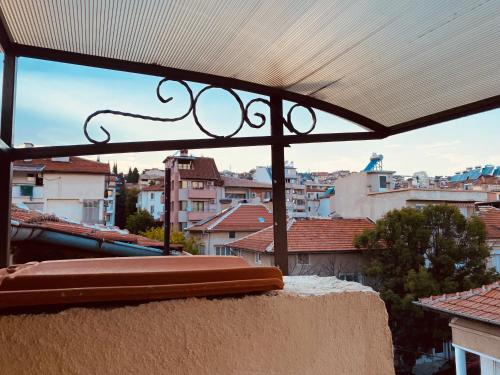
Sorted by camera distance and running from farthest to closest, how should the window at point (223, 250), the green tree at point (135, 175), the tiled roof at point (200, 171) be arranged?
the green tree at point (135, 175)
the window at point (223, 250)
the tiled roof at point (200, 171)

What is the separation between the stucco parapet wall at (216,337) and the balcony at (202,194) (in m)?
9.28

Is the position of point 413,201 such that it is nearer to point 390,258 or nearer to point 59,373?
point 390,258

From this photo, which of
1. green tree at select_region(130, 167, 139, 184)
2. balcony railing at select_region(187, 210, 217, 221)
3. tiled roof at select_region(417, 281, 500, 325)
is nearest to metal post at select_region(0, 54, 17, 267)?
tiled roof at select_region(417, 281, 500, 325)

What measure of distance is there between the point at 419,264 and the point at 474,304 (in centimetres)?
532

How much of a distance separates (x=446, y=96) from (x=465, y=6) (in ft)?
1.77

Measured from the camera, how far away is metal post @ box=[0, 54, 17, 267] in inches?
53.1

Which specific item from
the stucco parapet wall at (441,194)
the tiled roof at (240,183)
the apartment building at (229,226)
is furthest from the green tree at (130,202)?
the stucco parapet wall at (441,194)

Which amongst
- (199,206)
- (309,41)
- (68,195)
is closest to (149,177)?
(199,206)

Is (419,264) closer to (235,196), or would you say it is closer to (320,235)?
(320,235)

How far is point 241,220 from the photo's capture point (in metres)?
10.8

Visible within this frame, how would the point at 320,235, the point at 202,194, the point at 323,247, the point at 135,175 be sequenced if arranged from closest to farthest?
the point at 323,247 < the point at 320,235 < the point at 202,194 < the point at 135,175

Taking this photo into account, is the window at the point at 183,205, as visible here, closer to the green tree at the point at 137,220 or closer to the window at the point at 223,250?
the green tree at the point at 137,220

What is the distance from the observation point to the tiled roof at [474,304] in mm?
4136

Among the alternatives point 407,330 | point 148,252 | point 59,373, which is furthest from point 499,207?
point 59,373
